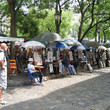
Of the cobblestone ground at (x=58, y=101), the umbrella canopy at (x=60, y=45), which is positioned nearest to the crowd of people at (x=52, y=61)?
the umbrella canopy at (x=60, y=45)

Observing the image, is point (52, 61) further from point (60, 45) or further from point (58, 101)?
point (58, 101)

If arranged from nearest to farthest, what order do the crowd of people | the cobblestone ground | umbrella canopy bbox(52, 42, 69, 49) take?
the cobblestone ground
the crowd of people
umbrella canopy bbox(52, 42, 69, 49)

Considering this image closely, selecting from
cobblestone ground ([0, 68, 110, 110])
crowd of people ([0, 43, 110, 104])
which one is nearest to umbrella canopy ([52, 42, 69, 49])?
crowd of people ([0, 43, 110, 104])

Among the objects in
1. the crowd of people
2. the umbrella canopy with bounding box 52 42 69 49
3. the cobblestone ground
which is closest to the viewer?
the cobblestone ground

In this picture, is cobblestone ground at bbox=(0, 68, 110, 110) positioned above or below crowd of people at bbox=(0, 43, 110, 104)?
below

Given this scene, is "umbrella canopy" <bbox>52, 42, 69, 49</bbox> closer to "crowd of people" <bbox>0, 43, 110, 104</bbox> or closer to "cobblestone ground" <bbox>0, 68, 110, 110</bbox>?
"crowd of people" <bbox>0, 43, 110, 104</bbox>

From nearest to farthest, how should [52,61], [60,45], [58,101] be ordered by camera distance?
[58,101] < [60,45] < [52,61]

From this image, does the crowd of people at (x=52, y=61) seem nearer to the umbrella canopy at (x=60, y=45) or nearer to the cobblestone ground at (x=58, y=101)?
the umbrella canopy at (x=60, y=45)

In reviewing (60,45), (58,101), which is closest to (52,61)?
(60,45)

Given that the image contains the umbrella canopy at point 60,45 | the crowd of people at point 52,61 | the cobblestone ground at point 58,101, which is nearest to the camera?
the cobblestone ground at point 58,101

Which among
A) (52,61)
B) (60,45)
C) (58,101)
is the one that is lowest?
(58,101)

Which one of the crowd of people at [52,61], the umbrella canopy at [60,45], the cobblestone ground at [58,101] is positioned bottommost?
the cobblestone ground at [58,101]

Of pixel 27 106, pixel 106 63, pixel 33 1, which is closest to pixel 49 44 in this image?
pixel 33 1

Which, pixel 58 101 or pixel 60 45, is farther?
pixel 60 45
